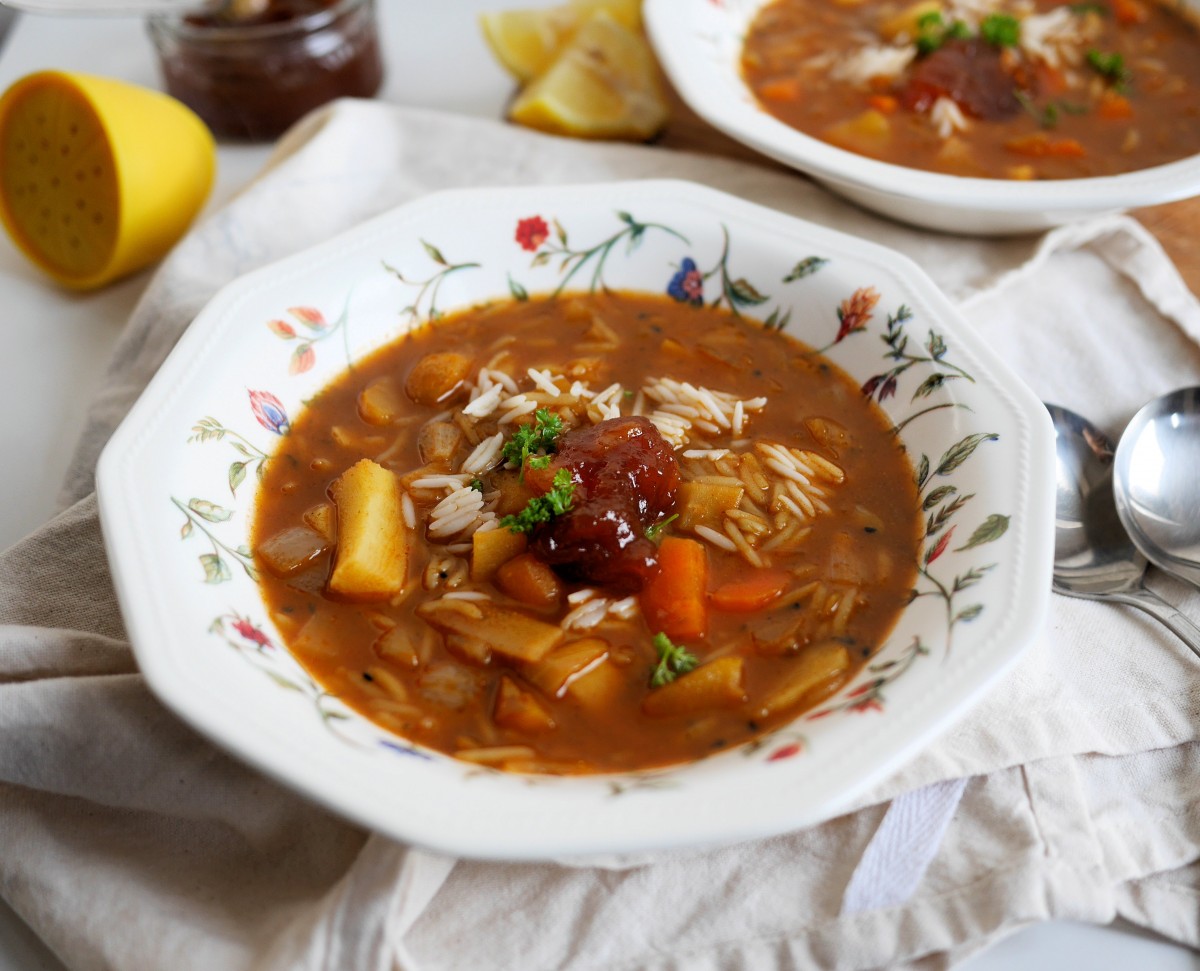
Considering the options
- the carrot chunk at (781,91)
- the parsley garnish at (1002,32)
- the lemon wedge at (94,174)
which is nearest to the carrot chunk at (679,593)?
the lemon wedge at (94,174)

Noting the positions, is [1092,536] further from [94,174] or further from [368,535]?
[94,174]

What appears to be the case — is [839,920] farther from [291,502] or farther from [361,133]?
[361,133]

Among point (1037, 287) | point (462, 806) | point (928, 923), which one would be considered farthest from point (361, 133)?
point (928, 923)

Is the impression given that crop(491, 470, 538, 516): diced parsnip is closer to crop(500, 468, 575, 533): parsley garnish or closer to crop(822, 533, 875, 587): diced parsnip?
crop(500, 468, 575, 533): parsley garnish

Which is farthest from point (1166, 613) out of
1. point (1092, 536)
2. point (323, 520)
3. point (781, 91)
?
point (781, 91)

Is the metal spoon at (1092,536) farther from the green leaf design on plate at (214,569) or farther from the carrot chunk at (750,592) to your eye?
the green leaf design on plate at (214,569)

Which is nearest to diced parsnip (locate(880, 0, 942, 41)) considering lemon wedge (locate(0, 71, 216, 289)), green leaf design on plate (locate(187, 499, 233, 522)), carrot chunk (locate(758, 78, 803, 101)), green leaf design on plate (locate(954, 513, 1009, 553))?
carrot chunk (locate(758, 78, 803, 101))
